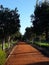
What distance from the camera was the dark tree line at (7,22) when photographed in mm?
32219

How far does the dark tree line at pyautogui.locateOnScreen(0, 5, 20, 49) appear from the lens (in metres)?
32.2

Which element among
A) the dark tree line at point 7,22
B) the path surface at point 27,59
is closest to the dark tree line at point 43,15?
the dark tree line at point 7,22

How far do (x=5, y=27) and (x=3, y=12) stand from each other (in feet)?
7.66

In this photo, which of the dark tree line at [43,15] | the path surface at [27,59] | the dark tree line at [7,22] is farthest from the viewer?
the dark tree line at [43,15]

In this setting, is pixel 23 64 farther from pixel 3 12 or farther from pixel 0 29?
pixel 3 12

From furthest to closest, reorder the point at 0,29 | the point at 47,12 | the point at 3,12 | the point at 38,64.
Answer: the point at 47,12, the point at 3,12, the point at 0,29, the point at 38,64

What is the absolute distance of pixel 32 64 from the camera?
20453 mm

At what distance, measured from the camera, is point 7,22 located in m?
33.0

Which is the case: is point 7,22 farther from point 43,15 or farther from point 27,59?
point 43,15

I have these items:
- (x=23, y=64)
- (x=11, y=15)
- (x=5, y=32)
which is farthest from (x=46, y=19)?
(x=23, y=64)

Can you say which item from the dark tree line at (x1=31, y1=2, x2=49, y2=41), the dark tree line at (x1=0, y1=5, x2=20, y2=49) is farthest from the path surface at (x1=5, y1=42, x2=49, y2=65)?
the dark tree line at (x1=31, y1=2, x2=49, y2=41)


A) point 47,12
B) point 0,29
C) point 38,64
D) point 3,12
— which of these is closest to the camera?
point 38,64

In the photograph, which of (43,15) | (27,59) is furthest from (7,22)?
(43,15)

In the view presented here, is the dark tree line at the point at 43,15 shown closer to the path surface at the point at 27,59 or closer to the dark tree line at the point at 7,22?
the dark tree line at the point at 7,22
